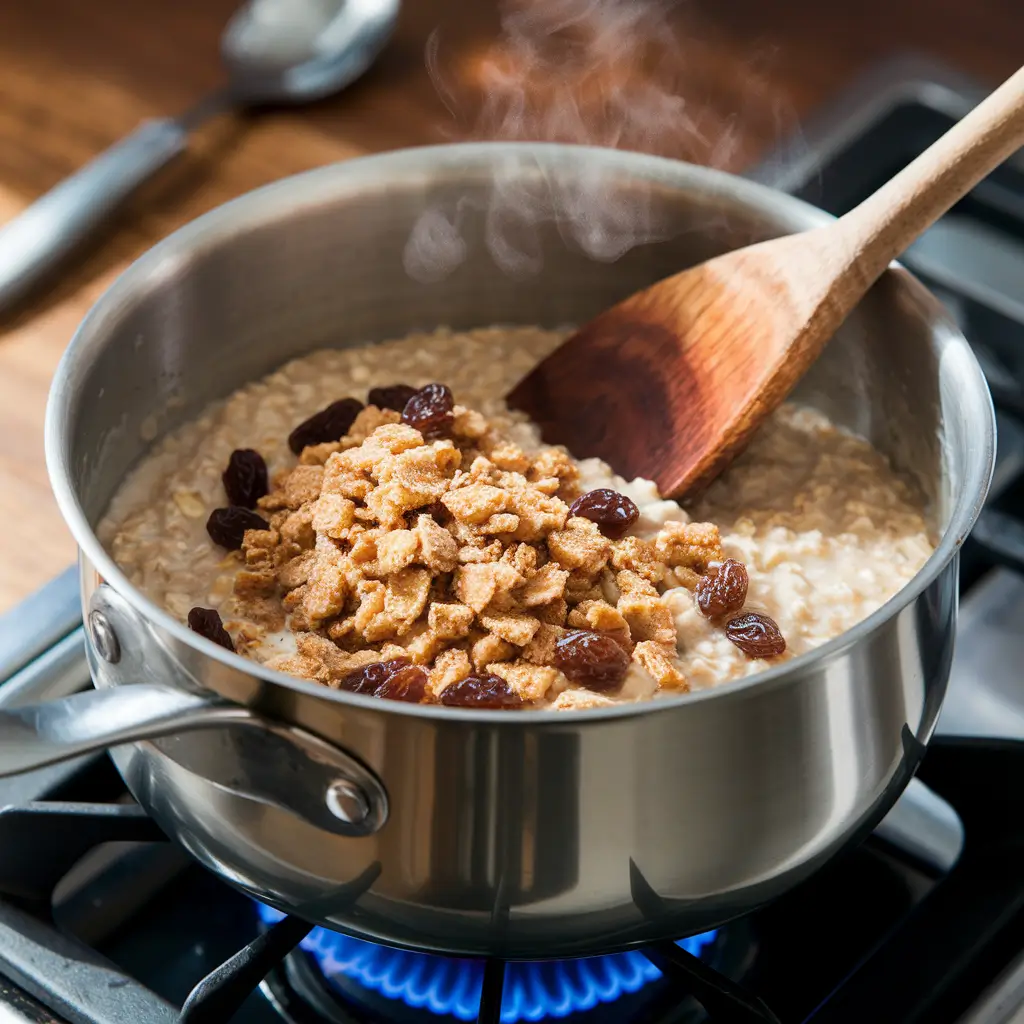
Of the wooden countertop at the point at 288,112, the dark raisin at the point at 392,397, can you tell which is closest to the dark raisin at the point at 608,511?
the dark raisin at the point at 392,397

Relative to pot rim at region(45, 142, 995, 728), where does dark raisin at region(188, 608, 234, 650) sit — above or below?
below

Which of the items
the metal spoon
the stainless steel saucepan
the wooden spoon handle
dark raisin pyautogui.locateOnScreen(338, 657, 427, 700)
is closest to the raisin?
dark raisin pyautogui.locateOnScreen(338, 657, 427, 700)

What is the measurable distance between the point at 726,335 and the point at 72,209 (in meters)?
0.70

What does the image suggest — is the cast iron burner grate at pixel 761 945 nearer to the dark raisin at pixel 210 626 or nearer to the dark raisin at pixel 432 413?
the dark raisin at pixel 210 626

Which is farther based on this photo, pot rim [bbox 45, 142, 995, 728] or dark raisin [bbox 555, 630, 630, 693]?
dark raisin [bbox 555, 630, 630, 693]

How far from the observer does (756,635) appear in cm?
90

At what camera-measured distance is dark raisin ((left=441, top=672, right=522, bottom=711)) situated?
812 mm

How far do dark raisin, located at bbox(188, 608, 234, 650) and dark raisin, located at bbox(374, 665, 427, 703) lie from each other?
0.12 m

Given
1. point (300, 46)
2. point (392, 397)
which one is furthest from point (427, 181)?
point (300, 46)

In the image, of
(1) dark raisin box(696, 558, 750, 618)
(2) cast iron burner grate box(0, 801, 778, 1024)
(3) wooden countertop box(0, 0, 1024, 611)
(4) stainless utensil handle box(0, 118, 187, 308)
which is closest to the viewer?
(2) cast iron burner grate box(0, 801, 778, 1024)

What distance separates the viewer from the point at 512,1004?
2.92 ft

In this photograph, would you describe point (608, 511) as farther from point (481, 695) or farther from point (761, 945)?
point (761, 945)

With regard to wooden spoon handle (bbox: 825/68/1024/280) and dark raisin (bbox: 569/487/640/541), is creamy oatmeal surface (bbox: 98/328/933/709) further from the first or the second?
wooden spoon handle (bbox: 825/68/1024/280)

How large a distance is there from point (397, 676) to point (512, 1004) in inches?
9.3
